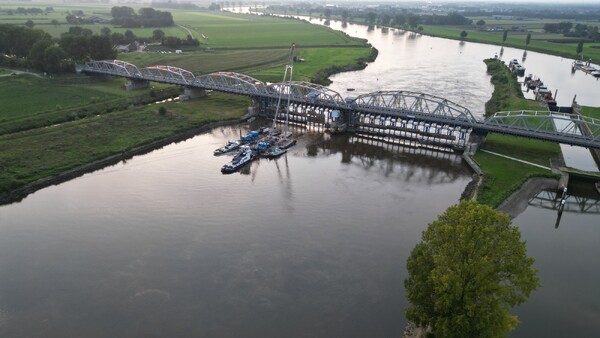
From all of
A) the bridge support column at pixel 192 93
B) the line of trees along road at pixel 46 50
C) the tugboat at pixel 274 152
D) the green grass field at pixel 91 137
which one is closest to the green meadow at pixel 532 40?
the bridge support column at pixel 192 93

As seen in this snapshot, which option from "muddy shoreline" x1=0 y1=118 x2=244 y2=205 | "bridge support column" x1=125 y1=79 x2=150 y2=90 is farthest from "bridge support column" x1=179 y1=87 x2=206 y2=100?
"muddy shoreline" x1=0 y1=118 x2=244 y2=205

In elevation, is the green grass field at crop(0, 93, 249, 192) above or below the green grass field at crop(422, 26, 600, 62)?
below

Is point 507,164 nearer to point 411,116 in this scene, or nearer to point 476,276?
point 411,116

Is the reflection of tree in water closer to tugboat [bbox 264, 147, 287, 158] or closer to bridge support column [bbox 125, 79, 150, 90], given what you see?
tugboat [bbox 264, 147, 287, 158]

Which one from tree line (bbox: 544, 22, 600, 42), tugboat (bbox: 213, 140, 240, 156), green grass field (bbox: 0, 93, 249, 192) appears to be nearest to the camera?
green grass field (bbox: 0, 93, 249, 192)

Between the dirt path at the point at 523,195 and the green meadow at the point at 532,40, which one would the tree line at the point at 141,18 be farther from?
the dirt path at the point at 523,195

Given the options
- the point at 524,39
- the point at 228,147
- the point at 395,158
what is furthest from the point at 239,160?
the point at 524,39

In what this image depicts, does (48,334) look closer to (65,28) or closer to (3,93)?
(3,93)
